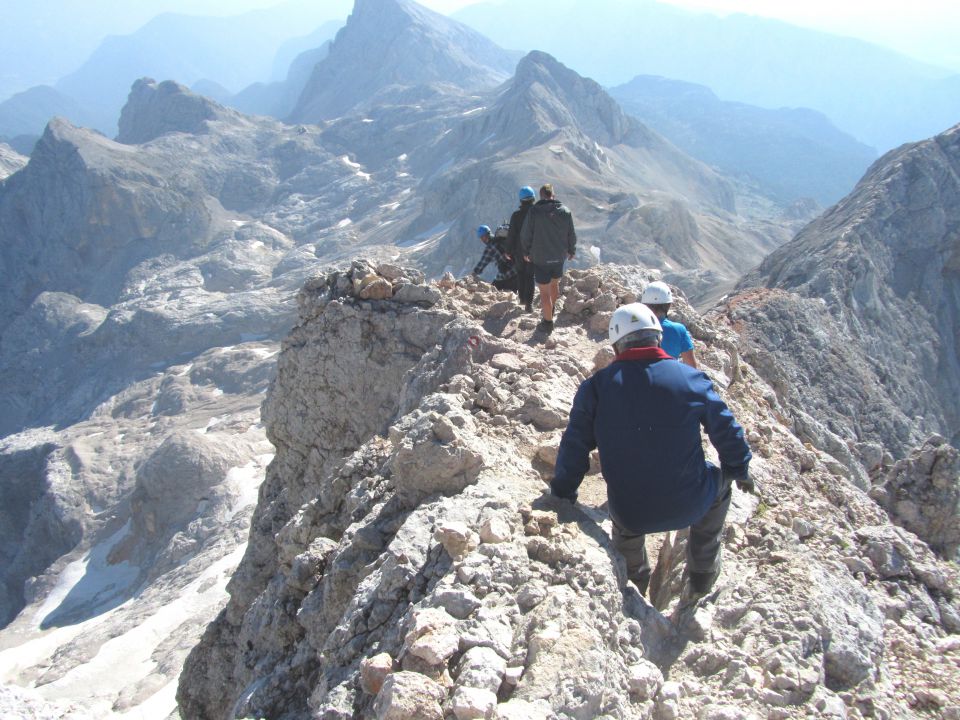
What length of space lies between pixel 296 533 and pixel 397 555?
295 centimetres

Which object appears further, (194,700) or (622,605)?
(194,700)

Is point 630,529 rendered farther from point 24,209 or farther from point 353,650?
point 24,209

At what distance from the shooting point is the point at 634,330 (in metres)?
4.62

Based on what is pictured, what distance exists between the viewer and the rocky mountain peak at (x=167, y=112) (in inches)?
5758

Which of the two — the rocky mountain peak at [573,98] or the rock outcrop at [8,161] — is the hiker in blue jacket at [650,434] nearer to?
the rocky mountain peak at [573,98]

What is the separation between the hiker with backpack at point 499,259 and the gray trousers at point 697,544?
27.3 feet

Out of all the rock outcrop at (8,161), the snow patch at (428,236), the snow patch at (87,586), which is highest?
the snow patch at (428,236)

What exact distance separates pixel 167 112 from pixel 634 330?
169572 millimetres

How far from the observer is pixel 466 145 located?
5527 inches

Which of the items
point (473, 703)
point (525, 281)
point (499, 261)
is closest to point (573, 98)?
point (499, 261)

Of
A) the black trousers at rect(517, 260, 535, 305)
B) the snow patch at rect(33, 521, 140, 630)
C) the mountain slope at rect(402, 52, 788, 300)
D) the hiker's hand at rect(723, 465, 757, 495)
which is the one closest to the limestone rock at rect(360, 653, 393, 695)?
the hiker's hand at rect(723, 465, 757, 495)

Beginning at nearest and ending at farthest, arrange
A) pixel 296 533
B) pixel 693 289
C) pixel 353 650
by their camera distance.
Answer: pixel 353 650 < pixel 296 533 < pixel 693 289

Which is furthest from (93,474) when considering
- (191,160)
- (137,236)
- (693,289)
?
(191,160)

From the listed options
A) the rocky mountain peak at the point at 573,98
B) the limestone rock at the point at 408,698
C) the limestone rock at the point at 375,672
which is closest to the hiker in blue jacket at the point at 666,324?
the limestone rock at the point at 375,672
